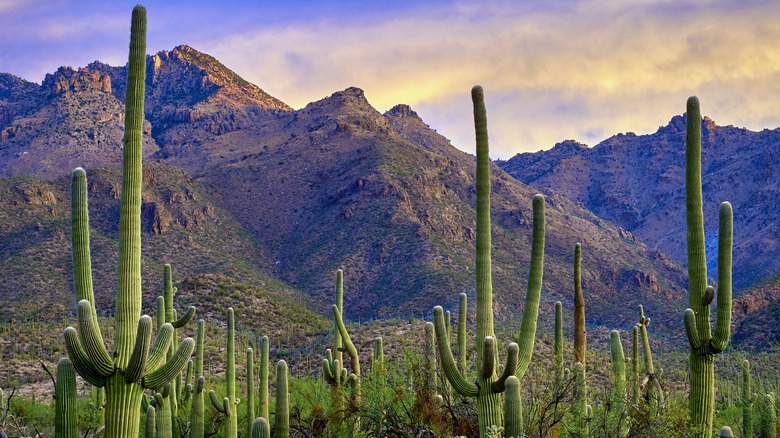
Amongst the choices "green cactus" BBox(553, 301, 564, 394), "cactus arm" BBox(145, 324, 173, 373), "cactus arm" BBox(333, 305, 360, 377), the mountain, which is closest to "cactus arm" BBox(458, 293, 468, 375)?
"green cactus" BBox(553, 301, 564, 394)

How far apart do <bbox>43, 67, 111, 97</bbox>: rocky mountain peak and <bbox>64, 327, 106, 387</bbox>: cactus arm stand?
338ft

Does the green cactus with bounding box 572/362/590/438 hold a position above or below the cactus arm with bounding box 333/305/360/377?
below

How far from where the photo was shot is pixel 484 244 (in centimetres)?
962

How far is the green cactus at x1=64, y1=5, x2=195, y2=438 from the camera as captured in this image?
6.84 meters

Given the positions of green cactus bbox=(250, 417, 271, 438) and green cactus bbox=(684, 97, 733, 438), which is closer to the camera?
green cactus bbox=(250, 417, 271, 438)

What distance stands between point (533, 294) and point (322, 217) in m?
58.3

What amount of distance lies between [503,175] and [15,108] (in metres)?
66.8

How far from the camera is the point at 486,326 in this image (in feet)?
30.8

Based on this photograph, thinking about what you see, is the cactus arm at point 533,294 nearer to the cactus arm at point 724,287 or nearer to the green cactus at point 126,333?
the cactus arm at point 724,287

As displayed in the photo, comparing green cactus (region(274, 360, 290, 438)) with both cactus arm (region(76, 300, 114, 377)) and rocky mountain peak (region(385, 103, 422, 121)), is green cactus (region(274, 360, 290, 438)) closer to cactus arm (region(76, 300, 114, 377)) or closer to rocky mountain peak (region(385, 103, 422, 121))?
cactus arm (region(76, 300, 114, 377))

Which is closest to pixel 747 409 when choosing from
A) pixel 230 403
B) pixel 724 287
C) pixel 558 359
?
pixel 558 359

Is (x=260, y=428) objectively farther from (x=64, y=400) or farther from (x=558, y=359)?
(x=558, y=359)

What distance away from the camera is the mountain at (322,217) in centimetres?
5188

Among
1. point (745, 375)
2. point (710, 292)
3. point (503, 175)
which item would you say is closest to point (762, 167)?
point (503, 175)
